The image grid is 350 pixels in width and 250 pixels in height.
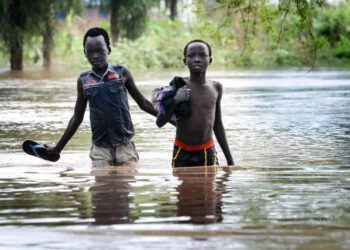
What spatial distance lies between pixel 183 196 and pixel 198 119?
137 cm

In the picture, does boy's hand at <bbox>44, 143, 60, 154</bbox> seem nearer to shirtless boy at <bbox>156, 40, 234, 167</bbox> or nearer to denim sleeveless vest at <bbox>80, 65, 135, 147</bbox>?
denim sleeveless vest at <bbox>80, 65, 135, 147</bbox>

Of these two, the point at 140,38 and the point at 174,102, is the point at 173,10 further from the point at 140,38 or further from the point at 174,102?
the point at 174,102

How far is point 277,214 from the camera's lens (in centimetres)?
589

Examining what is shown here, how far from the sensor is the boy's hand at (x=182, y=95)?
7.68 m

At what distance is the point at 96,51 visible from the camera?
7918 millimetres

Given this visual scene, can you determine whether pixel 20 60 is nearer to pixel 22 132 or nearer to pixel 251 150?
pixel 22 132

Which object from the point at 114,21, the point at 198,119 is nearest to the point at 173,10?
the point at 114,21

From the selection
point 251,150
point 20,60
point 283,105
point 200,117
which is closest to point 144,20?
point 20,60

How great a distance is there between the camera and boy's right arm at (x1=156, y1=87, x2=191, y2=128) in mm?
7617

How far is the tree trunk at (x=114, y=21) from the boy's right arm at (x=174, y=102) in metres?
32.5

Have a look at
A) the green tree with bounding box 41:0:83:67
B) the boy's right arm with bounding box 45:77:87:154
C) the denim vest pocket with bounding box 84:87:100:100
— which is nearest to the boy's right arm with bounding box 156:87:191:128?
the denim vest pocket with bounding box 84:87:100:100

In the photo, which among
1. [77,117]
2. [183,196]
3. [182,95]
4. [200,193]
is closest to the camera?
[183,196]

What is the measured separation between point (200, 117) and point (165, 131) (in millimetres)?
5437

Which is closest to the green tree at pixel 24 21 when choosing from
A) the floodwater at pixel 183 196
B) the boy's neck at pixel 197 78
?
the floodwater at pixel 183 196
